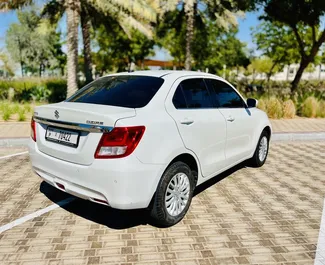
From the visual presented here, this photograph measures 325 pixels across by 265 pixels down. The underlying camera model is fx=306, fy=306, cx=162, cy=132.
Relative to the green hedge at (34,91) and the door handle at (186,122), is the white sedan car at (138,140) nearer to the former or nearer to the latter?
the door handle at (186,122)

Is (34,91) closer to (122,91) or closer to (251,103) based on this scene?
(251,103)

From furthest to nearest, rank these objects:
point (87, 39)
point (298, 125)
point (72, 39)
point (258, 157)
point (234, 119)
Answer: point (87, 39) → point (72, 39) → point (298, 125) → point (258, 157) → point (234, 119)

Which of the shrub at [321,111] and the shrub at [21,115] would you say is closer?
the shrub at [21,115]

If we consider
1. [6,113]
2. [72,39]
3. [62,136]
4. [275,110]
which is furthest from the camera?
[72,39]

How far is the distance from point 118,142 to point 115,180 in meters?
0.36

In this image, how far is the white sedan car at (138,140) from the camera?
9.43 ft

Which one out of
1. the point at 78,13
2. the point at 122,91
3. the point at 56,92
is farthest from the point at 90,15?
the point at 122,91

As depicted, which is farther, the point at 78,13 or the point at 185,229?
the point at 78,13

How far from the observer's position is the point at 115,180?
9.38 ft

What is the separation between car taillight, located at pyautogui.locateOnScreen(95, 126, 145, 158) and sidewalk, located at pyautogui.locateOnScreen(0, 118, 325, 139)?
5502 millimetres

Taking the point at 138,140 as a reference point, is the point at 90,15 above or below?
above

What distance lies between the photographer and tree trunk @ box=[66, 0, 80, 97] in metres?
13.2

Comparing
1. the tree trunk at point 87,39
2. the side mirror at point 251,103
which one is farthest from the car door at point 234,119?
the tree trunk at point 87,39

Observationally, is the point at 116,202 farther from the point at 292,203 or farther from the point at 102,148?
the point at 292,203
